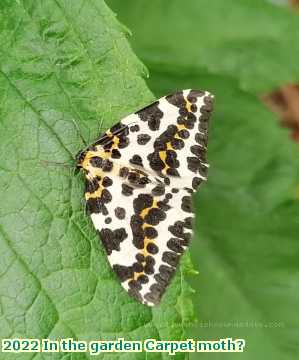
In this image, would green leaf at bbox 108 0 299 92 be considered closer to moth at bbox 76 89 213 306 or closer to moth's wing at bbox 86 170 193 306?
moth at bbox 76 89 213 306

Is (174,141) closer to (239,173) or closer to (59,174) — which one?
(59,174)

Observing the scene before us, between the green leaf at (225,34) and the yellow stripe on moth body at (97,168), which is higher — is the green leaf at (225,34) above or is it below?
above

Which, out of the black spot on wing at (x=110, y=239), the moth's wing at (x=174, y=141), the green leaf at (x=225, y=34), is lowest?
the black spot on wing at (x=110, y=239)

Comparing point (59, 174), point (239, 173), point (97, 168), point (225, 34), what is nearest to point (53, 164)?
point (59, 174)

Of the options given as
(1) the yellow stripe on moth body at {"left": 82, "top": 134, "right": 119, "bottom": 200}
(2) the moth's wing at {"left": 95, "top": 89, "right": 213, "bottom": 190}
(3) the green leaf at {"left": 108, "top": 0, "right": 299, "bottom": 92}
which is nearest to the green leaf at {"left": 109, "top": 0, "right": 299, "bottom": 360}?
(3) the green leaf at {"left": 108, "top": 0, "right": 299, "bottom": 92}

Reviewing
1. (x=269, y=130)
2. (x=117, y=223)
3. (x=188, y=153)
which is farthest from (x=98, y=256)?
(x=269, y=130)

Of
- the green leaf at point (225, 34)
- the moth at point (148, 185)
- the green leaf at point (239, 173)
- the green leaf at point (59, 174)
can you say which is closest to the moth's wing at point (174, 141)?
the moth at point (148, 185)

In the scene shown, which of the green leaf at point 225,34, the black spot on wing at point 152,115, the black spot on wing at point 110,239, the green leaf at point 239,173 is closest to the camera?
the black spot on wing at point 110,239

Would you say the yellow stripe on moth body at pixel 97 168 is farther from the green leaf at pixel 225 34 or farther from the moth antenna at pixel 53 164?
the green leaf at pixel 225 34
